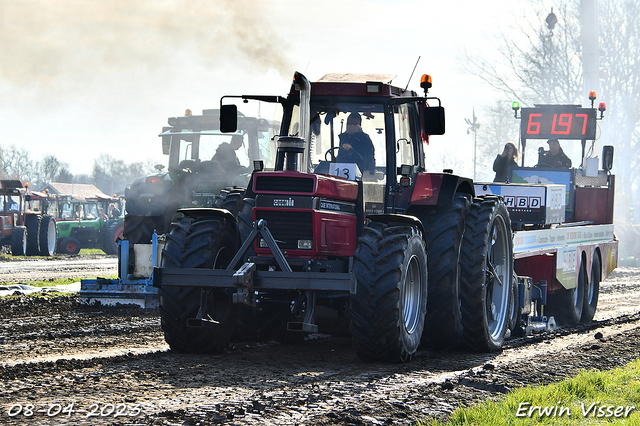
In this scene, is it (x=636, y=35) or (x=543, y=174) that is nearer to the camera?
(x=543, y=174)

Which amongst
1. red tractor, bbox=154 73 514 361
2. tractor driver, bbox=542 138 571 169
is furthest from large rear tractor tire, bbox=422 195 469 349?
tractor driver, bbox=542 138 571 169

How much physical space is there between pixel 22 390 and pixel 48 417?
0.95 meters

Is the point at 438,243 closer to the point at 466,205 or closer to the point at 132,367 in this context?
the point at 466,205

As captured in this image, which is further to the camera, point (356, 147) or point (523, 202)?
point (523, 202)

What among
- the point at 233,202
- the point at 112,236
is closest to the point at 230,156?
the point at 233,202

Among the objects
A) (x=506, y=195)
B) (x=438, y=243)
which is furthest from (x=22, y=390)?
(x=506, y=195)

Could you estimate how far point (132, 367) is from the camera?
6.91m

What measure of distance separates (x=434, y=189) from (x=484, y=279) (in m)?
1.08

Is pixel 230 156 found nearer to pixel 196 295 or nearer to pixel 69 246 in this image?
pixel 196 295

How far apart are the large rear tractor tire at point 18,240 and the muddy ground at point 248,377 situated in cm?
1851

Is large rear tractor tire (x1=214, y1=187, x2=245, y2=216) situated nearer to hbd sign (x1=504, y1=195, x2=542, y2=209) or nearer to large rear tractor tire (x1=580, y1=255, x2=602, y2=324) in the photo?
hbd sign (x1=504, y1=195, x2=542, y2=209)

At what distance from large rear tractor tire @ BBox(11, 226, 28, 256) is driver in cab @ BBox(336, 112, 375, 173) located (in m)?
22.1

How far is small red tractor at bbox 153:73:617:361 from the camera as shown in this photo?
717 centimetres

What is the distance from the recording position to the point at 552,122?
1692 centimetres
